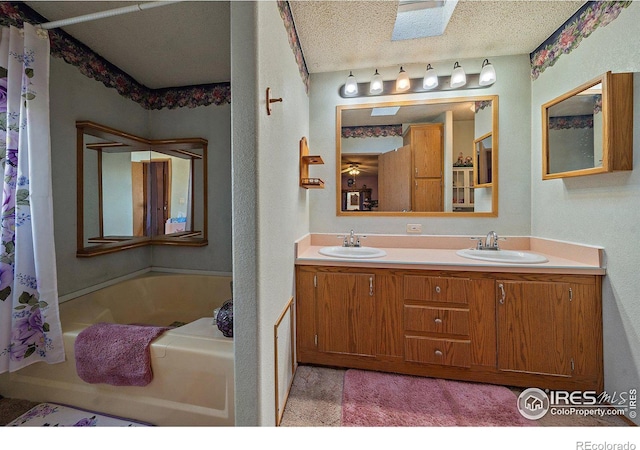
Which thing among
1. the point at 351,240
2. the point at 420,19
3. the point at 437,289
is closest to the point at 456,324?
the point at 437,289

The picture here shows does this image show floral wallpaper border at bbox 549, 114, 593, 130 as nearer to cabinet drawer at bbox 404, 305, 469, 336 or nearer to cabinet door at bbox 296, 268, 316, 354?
cabinet drawer at bbox 404, 305, 469, 336

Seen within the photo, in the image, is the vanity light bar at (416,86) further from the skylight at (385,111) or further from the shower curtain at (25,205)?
the shower curtain at (25,205)

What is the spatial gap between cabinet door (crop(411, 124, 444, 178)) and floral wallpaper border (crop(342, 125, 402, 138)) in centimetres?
15

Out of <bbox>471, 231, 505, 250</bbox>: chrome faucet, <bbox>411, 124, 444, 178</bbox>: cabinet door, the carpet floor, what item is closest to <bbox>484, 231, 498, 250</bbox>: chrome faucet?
<bbox>471, 231, 505, 250</bbox>: chrome faucet

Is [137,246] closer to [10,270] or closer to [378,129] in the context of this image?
[10,270]

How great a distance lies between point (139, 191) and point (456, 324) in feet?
9.41

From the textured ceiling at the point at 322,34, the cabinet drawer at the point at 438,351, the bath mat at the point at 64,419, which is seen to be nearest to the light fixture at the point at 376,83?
the textured ceiling at the point at 322,34

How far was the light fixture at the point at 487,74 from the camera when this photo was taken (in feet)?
6.84

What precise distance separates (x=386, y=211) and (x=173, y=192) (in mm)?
2054

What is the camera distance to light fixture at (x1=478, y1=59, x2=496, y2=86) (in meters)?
2.09

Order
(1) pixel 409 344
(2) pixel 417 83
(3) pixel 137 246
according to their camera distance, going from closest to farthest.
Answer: (1) pixel 409 344
(2) pixel 417 83
(3) pixel 137 246

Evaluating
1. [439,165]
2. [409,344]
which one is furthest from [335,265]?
[439,165]

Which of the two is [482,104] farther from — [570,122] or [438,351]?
[438,351]

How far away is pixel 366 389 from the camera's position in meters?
1.67
